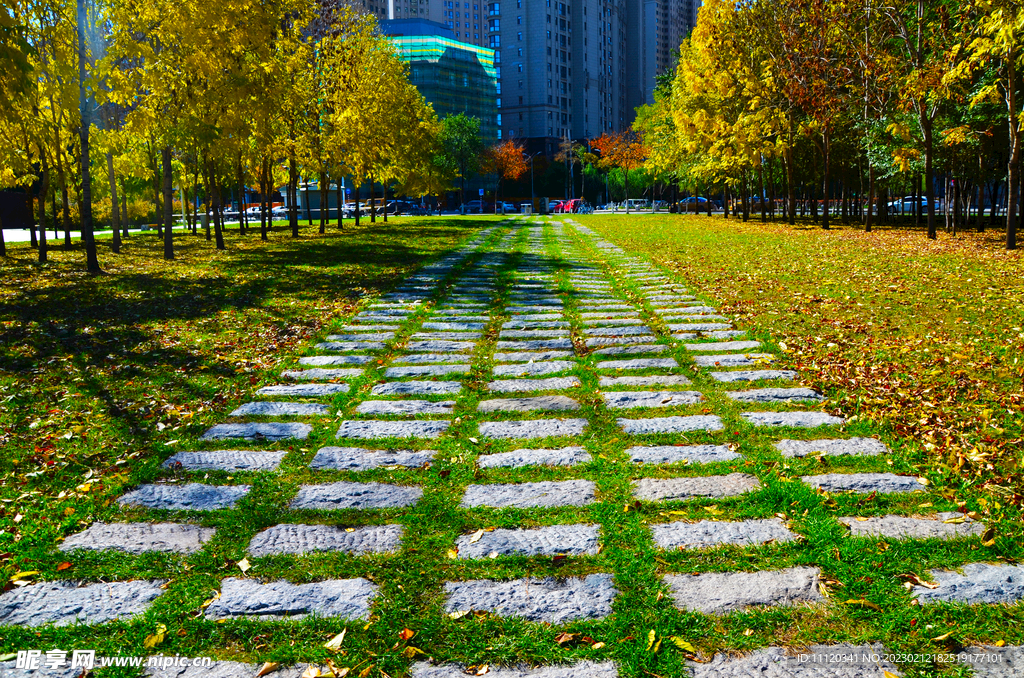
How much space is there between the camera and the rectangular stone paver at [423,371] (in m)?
6.66

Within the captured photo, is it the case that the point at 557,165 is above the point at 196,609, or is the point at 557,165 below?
above

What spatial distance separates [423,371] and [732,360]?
10.1 ft

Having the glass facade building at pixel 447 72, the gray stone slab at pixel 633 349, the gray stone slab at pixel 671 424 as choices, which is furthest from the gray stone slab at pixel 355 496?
the glass facade building at pixel 447 72

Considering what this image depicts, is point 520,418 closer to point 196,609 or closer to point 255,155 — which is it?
point 196,609

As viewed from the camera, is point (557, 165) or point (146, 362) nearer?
point (146, 362)

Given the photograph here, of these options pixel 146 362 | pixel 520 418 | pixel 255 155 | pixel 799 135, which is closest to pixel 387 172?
pixel 255 155

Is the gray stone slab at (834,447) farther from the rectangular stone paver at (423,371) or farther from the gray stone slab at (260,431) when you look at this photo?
the gray stone slab at (260,431)

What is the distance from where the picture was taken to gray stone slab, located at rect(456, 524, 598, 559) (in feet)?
11.2

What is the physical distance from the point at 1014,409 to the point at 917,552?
2.72 metres

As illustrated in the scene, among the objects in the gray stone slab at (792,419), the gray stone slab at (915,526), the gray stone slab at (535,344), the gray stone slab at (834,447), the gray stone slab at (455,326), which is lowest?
the gray stone slab at (915,526)

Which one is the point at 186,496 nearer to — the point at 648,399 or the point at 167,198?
the point at 648,399

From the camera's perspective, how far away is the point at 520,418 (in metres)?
5.37

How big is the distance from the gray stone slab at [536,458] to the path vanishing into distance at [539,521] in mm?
17

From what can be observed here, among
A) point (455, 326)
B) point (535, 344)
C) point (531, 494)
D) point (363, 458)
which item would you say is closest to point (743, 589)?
point (531, 494)
